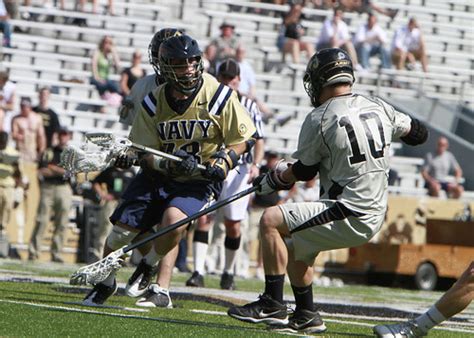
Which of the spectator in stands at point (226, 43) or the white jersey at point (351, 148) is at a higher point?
the spectator in stands at point (226, 43)

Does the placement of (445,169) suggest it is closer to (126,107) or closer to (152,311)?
(126,107)

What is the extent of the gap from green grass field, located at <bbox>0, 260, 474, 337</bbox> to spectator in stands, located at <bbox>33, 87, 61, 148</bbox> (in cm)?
530

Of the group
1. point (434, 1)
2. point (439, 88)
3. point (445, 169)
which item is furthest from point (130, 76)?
point (434, 1)

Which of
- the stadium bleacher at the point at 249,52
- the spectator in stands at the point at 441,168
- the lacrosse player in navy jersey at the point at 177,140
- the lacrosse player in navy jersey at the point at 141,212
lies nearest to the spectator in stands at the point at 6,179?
the stadium bleacher at the point at 249,52

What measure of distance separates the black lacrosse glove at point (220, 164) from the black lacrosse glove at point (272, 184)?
612 millimetres

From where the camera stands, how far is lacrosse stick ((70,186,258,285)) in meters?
7.75

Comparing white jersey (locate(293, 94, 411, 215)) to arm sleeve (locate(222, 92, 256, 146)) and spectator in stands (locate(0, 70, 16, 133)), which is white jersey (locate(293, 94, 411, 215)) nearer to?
arm sleeve (locate(222, 92, 256, 146))

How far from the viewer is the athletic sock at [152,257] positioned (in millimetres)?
8445

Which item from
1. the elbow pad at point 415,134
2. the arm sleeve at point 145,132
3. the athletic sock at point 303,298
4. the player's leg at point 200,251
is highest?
the elbow pad at point 415,134

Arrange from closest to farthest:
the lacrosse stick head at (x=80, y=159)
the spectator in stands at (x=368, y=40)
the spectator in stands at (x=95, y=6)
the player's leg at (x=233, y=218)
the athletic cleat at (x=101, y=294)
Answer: the lacrosse stick head at (x=80, y=159)
the athletic cleat at (x=101, y=294)
the player's leg at (x=233, y=218)
the spectator in stands at (x=95, y=6)
the spectator in stands at (x=368, y=40)

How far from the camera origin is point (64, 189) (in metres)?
15.5

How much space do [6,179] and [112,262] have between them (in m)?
7.67

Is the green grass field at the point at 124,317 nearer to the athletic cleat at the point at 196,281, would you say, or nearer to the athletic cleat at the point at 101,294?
the athletic cleat at the point at 101,294

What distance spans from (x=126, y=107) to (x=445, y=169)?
10.7 m
